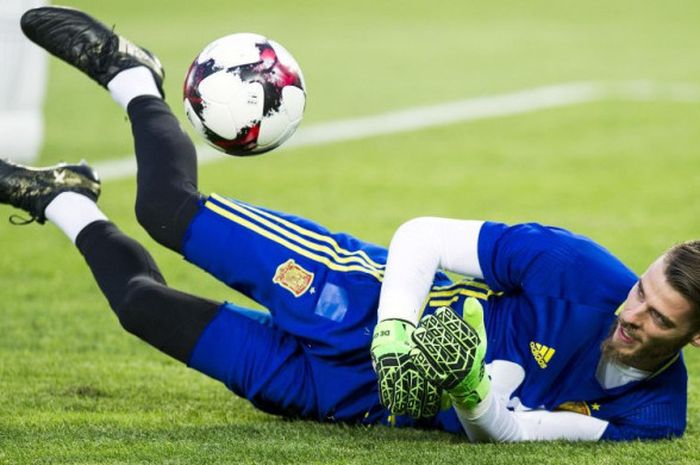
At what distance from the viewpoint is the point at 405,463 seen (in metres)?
4.45

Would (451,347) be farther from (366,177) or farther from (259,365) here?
(366,177)

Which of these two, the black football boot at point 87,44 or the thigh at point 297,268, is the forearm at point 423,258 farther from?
the black football boot at point 87,44

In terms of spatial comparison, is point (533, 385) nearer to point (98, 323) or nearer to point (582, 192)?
point (98, 323)

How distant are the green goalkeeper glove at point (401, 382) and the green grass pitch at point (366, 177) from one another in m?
0.22

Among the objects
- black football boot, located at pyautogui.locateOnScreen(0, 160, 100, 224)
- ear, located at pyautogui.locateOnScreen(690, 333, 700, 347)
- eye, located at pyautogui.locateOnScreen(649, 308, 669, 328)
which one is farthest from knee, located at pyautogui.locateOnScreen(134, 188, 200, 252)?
ear, located at pyautogui.locateOnScreen(690, 333, 700, 347)

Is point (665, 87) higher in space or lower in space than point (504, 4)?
lower

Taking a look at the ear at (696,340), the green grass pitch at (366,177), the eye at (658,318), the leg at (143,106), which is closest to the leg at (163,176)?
the leg at (143,106)

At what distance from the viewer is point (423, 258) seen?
4.79 meters

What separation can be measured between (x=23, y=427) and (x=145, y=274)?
2.77 ft

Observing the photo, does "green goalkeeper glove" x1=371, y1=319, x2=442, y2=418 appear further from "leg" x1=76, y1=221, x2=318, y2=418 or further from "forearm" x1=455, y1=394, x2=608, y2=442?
"leg" x1=76, y1=221, x2=318, y2=418

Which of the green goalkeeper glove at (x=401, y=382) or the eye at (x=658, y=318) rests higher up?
the eye at (x=658, y=318)

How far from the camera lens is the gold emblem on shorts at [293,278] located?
5.11m

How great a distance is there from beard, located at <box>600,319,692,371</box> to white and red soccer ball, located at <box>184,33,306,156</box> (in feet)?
5.71

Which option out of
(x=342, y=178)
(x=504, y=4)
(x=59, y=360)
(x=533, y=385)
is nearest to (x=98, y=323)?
(x=59, y=360)
